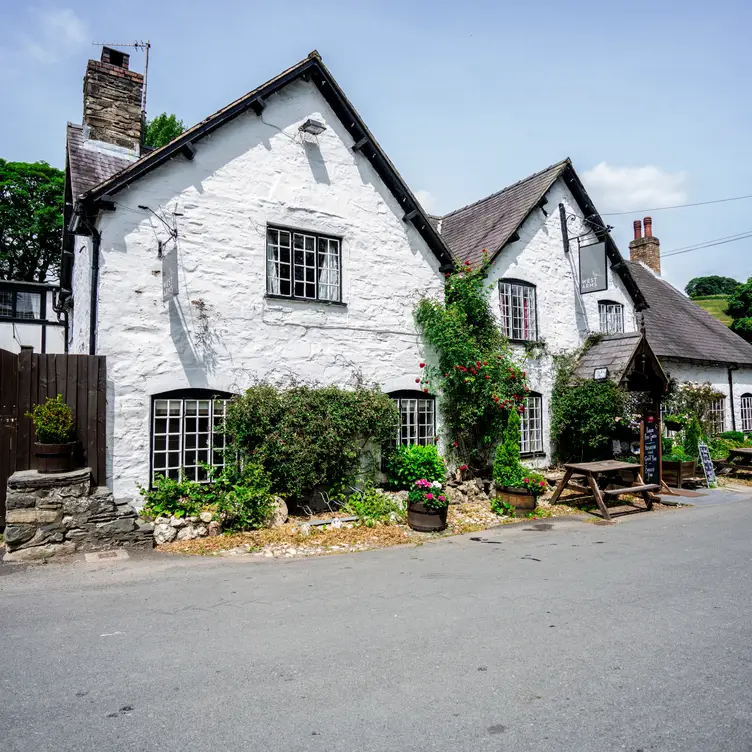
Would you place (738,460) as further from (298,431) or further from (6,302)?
(6,302)

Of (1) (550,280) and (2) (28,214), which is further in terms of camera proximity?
(2) (28,214)

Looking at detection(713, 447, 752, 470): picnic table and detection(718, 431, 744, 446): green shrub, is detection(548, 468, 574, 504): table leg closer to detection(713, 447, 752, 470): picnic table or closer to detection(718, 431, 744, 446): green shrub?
detection(713, 447, 752, 470): picnic table

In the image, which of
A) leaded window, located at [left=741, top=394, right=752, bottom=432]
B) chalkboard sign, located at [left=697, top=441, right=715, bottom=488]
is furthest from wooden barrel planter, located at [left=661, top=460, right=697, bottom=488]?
leaded window, located at [left=741, top=394, right=752, bottom=432]

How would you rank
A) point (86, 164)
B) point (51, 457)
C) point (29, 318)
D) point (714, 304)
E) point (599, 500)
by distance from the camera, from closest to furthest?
point (51, 457) < point (86, 164) < point (599, 500) < point (29, 318) < point (714, 304)

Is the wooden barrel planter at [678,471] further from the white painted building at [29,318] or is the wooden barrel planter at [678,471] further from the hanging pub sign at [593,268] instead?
the white painted building at [29,318]

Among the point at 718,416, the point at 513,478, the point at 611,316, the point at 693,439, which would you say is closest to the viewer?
the point at 513,478

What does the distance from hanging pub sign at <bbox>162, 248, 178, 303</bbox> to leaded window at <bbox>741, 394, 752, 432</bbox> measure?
20.8m

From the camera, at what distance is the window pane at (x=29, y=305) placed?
69.4 feet

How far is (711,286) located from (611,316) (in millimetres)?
81492

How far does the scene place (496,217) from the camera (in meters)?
16.0

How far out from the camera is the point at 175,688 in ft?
13.3

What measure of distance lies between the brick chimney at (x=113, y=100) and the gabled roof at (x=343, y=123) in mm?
2386

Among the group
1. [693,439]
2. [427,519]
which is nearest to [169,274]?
[427,519]

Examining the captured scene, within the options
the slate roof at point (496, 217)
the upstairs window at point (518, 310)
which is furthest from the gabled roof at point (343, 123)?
the upstairs window at point (518, 310)
